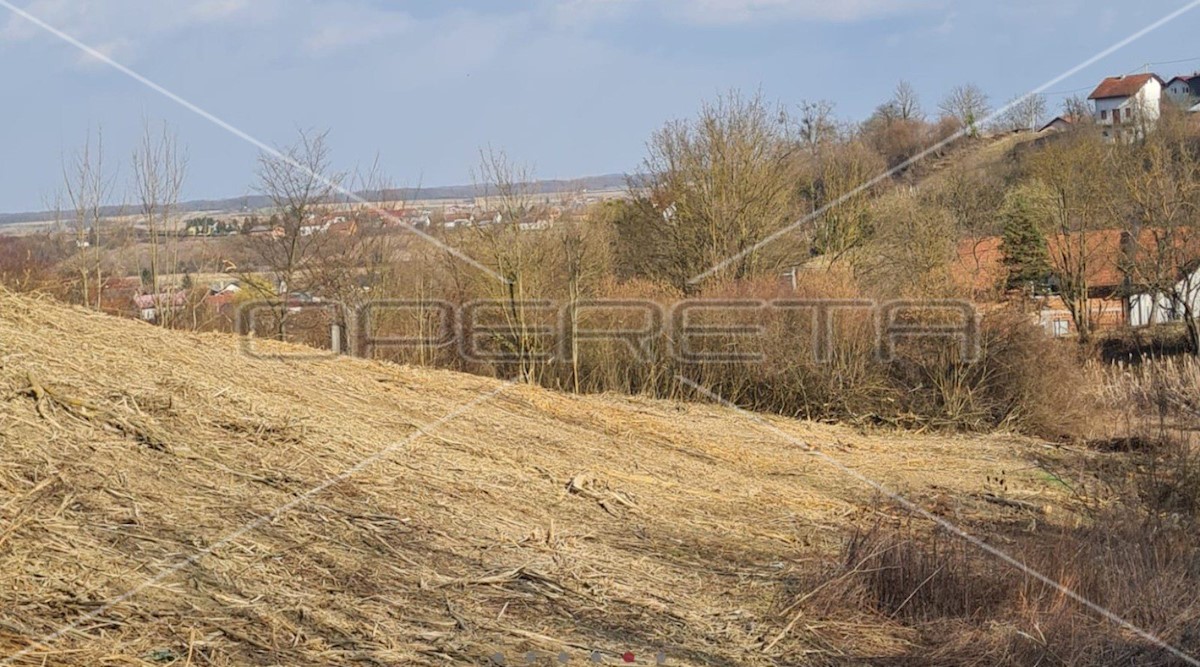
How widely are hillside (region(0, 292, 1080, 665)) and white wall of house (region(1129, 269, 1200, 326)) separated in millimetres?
23321

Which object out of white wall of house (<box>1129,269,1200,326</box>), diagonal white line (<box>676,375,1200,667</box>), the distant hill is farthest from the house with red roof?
diagonal white line (<box>676,375,1200,667</box>)

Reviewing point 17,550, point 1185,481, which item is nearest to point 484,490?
point 17,550

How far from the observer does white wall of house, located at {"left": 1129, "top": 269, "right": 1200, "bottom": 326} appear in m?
30.2

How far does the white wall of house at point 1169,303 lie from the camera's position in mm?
30188

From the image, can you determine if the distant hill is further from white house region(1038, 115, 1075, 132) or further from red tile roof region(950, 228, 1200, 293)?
white house region(1038, 115, 1075, 132)

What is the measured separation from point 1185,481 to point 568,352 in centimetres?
1088

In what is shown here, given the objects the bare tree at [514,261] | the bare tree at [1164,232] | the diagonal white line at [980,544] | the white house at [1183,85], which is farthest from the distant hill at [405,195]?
the white house at [1183,85]

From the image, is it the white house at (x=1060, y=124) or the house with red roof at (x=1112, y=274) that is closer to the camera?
the house with red roof at (x=1112, y=274)

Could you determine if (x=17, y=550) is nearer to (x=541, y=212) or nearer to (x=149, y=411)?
(x=149, y=411)

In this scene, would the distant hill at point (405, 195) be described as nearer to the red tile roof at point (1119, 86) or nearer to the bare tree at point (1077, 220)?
the bare tree at point (1077, 220)

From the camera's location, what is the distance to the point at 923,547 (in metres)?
6.49

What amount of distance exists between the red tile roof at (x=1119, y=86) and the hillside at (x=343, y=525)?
72.3 m

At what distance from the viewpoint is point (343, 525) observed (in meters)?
6.02

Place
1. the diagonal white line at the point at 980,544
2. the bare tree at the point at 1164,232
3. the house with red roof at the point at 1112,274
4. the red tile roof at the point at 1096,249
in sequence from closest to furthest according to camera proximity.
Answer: the diagonal white line at the point at 980,544 → the bare tree at the point at 1164,232 → the house with red roof at the point at 1112,274 → the red tile roof at the point at 1096,249
